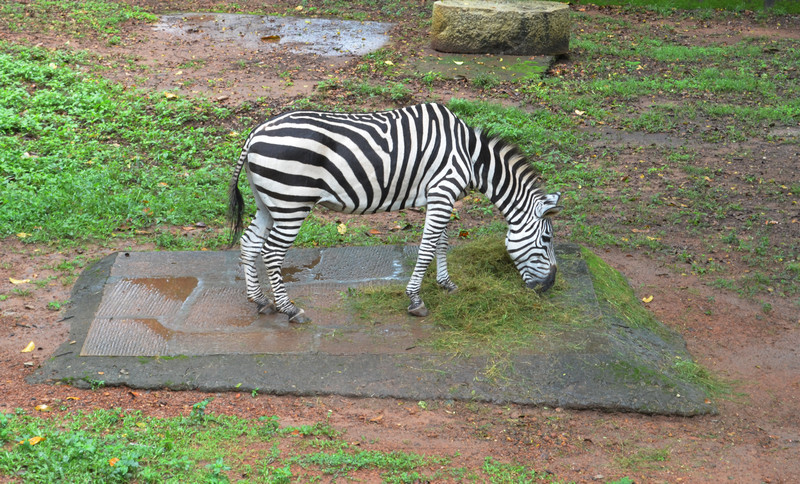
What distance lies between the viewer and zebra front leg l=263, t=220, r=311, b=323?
6.11 metres

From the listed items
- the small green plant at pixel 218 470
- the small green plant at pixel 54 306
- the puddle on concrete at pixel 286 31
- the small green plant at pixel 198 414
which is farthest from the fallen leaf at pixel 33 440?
the puddle on concrete at pixel 286 31

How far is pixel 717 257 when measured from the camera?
8242mm

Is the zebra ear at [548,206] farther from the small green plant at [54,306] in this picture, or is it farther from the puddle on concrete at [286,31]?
the puddle on concrete at [286,31]

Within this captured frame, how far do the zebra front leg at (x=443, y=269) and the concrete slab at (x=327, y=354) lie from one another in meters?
0.51

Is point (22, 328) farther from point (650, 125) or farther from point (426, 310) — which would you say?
point (650, 125)

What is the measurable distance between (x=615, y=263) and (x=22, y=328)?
19.4ft

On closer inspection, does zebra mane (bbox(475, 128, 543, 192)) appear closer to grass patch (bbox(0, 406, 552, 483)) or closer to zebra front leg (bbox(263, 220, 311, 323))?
zebra front leg (bbox(263, 220, 311, 323))

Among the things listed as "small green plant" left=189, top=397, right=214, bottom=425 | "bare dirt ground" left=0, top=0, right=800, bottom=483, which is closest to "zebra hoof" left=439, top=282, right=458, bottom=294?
"bare dirt ground" left=0, top=0, right=800, bottom=483

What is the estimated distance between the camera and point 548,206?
249 inches

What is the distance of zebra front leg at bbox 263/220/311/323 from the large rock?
32.4ft

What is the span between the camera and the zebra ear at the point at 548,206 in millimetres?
6309

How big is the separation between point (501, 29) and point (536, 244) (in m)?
9.42

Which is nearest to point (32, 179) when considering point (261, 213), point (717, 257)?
point (261, 213)

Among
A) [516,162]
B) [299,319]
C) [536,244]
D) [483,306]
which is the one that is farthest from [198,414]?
[516,162]
